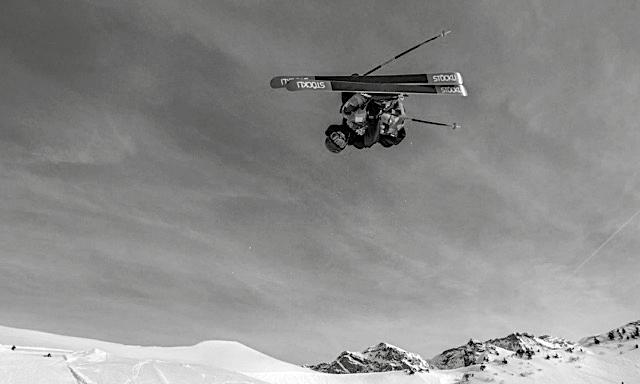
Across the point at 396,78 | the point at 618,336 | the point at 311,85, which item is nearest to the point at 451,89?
the point at 396,78

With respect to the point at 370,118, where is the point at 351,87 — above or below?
above

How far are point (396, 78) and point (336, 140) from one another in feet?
9.77

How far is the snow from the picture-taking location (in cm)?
1357

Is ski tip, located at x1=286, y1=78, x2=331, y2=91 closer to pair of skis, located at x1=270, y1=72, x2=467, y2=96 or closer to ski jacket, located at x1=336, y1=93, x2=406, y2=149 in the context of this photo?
pair of skis, located at x1=270, y1=72, x2=467, y2=96

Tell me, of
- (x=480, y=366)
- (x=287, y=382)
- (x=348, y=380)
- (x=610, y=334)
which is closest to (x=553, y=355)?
(x=480, y=366)

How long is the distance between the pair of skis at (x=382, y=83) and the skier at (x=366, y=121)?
425 millimetres

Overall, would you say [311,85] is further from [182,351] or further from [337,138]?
[182,351]

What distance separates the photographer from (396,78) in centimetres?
1520

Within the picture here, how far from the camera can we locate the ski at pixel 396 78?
1484 cm

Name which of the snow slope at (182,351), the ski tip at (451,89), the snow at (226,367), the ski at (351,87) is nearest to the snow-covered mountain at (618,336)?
the snow at (226,367)

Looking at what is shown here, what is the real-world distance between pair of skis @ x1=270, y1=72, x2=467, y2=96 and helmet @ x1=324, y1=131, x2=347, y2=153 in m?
1.56

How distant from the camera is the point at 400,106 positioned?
15.4m

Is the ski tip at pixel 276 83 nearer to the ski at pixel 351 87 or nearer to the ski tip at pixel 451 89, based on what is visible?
the ski at pixel 351 87

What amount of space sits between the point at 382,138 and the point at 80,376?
12.4m
